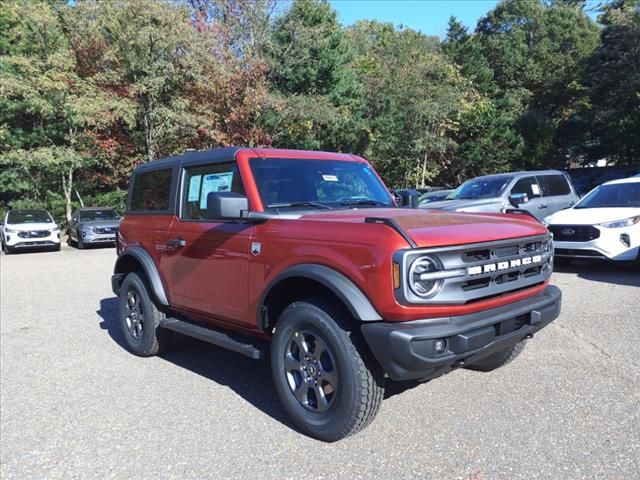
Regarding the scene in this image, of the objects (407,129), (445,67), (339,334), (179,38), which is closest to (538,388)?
(339,334)

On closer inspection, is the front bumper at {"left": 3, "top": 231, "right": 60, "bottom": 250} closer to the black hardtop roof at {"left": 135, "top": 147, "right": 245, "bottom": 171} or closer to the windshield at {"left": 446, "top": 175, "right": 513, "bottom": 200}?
the windshield at {"left": 446, "top": 175, "right": 513, "bottom": 200}

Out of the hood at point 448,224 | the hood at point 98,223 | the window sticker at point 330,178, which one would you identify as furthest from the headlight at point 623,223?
the hood at point 98,223

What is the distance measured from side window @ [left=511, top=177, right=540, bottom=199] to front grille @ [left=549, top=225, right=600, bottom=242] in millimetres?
2805

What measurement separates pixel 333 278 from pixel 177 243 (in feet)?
6.60

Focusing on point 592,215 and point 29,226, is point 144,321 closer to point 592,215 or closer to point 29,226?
point 592,215

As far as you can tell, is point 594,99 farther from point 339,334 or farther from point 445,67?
point 339,334

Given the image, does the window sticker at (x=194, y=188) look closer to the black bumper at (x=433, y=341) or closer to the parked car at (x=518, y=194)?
the black bumper at (x=433, y=341)

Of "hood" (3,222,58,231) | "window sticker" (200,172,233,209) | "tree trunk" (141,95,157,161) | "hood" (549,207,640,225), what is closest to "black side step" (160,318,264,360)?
"window sticker" (200,172,233,209)

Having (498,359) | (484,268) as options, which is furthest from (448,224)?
(498,359)

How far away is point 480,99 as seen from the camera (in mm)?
32469

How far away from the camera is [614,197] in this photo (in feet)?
31.9

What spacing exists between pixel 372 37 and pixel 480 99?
18334mm

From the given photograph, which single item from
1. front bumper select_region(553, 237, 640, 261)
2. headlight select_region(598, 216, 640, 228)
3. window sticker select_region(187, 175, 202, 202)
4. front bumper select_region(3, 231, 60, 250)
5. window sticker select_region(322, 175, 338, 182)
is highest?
window sticker select_region(322, 175, 338, 182)

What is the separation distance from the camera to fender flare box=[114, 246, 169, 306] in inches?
197
